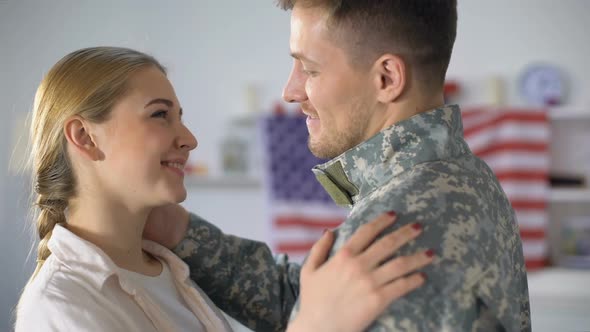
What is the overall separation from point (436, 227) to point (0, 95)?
4.65 meters

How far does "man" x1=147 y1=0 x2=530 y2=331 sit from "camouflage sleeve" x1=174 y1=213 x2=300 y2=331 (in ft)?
1.30

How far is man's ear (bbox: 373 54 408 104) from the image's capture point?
144 cm

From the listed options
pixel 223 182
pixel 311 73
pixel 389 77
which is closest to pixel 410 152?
pixel 389 77

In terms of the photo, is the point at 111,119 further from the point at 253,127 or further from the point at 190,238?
the point at 253,127

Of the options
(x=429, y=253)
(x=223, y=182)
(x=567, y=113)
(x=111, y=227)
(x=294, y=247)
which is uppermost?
(x=567, y=113)

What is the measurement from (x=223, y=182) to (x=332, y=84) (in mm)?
3609

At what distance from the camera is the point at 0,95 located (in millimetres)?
5195

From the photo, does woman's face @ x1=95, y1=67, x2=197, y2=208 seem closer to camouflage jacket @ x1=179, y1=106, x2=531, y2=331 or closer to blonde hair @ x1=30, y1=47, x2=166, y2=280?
blonde hair @ x1=30, y1=47, x2=166, y2=280

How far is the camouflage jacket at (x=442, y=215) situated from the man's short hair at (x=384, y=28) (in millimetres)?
136

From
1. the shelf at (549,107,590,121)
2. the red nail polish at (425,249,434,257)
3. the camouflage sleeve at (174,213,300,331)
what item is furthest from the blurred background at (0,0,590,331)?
the red nail polish at (425,249,434,257)

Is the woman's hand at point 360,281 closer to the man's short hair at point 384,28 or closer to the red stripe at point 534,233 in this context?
the man's short hair at point 384,28

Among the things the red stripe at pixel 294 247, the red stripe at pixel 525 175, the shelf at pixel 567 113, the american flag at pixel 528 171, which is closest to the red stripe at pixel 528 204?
the american flag at pixel 528 171

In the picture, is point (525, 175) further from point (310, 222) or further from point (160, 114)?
point (160, 114)

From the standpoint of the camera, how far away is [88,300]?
1470mm
